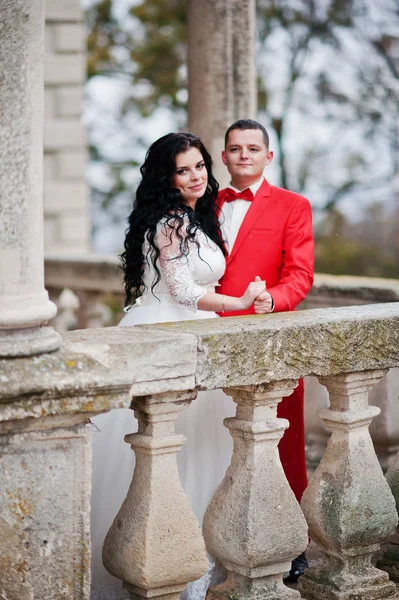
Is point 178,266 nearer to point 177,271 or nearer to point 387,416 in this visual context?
point 177,271

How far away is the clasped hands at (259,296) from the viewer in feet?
13.3

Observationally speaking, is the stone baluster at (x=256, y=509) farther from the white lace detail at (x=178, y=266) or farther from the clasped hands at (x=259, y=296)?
the white lace detail at (x=178, y=266)

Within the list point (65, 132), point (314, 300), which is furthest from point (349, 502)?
point (65, 132)

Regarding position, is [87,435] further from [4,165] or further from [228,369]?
[4,165]

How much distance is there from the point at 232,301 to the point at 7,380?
4.41 feet

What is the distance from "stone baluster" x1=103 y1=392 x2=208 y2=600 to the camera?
3.36 m

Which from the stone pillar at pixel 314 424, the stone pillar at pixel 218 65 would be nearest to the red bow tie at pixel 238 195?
the stone pillar at pixel 218 65

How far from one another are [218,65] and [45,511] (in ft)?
10.4

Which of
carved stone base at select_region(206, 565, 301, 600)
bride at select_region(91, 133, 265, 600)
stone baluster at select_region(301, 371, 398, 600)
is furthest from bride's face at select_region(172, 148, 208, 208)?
carved stone base at select_region(206, 565, 301, 600)

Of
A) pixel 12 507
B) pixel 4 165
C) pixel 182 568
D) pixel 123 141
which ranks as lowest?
pixel 182 568

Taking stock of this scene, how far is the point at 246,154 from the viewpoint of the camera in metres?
4.47

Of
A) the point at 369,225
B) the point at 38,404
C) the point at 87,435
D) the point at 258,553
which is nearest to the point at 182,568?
the point at 258,553

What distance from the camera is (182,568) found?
3.41 meters

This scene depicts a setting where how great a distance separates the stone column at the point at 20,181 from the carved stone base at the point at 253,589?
3.51 feet
